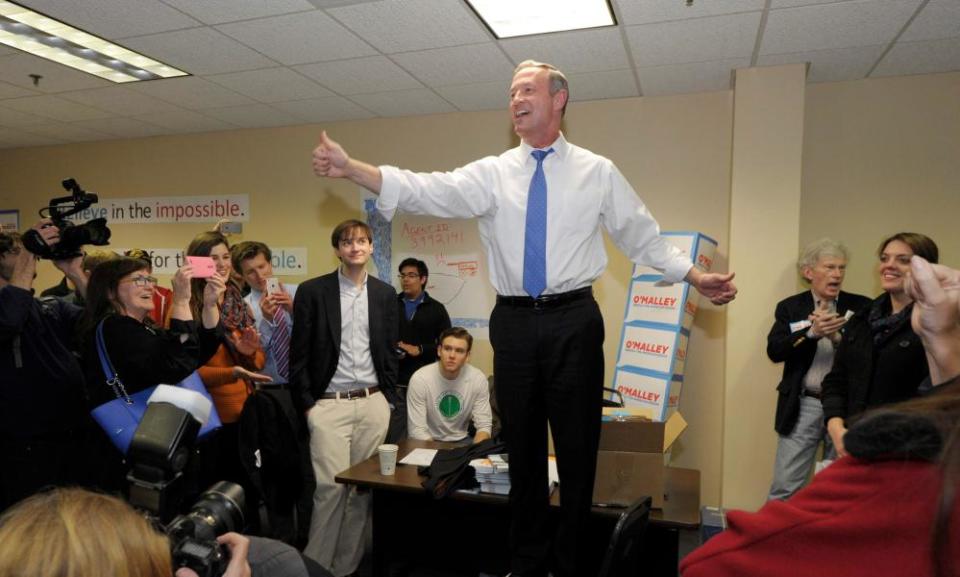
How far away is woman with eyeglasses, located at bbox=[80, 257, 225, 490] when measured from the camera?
2082 mm

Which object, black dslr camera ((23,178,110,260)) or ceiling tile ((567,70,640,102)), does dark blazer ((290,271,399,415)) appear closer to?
black dslr camera ((23,178,110,260))

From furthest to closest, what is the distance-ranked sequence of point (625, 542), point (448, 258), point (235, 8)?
point (448, 258) → point (235, 8) → point (625, 542)

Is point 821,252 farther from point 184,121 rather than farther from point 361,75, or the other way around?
point 184,121

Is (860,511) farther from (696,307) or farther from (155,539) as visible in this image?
(696,307)

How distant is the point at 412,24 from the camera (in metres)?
2.94

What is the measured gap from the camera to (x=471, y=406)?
3.14 meters

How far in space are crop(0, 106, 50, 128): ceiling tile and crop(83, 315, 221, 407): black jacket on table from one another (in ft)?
12.2

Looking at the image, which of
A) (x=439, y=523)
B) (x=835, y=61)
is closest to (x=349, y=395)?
(x=439, y=523)

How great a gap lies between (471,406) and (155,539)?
97.2 inches

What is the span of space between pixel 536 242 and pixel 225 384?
2.04m

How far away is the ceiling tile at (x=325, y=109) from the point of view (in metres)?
4.30

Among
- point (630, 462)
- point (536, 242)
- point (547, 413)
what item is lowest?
point (630, 462)

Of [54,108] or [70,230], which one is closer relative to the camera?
[70,230]

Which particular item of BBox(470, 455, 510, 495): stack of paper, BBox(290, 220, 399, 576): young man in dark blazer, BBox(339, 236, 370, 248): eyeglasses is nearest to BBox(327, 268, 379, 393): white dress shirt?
BBox(290, 220, 399, 576): young man in dark blazer
